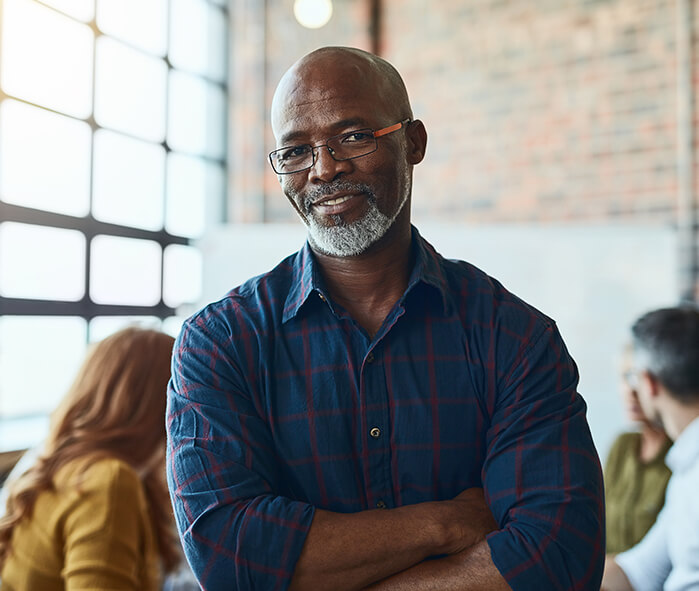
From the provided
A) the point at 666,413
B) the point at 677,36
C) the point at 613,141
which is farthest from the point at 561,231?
the point at 666,413

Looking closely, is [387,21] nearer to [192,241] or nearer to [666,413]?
[192,241]

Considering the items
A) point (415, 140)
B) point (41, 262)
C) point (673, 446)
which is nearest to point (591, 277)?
point (673, 446)

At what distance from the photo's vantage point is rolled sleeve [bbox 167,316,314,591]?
1.08 metres

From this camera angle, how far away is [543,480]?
113 centimetres

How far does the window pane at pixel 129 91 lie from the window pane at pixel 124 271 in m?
0.66

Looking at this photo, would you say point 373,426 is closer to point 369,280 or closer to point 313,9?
point 369,280

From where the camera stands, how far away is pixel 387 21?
192 inches

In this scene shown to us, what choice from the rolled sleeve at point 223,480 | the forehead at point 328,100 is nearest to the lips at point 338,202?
the forehead at point 328,100

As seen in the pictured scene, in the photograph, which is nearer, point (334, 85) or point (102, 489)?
point (334, 85)

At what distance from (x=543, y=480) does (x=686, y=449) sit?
0.85 meters

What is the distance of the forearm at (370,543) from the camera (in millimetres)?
1076

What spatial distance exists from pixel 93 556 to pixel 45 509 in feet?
0.57

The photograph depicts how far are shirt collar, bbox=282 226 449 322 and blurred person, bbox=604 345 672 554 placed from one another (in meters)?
1.38

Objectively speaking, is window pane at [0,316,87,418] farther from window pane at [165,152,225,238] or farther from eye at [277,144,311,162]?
eye at [277,144,311,162]
